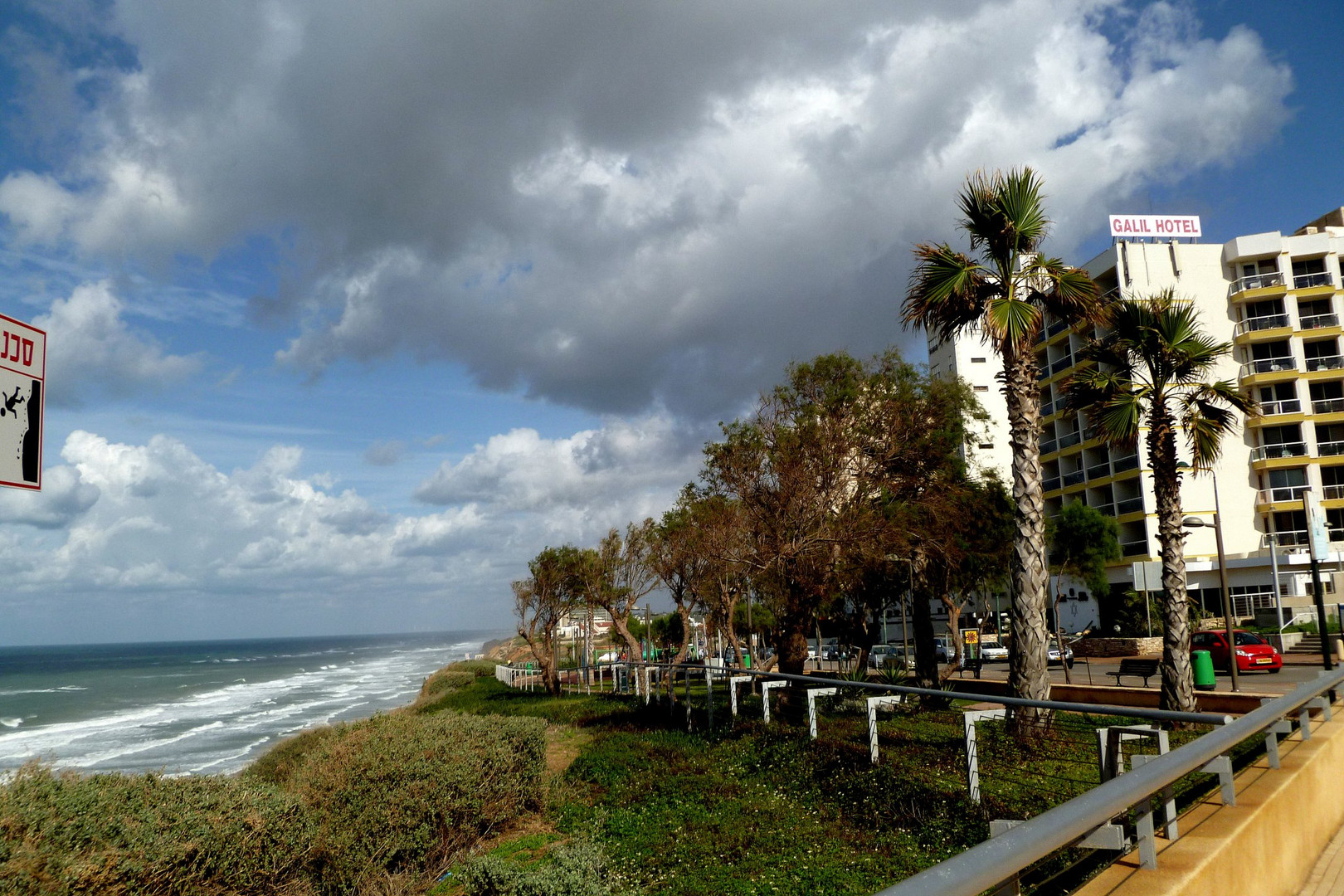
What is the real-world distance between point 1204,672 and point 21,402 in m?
22.9

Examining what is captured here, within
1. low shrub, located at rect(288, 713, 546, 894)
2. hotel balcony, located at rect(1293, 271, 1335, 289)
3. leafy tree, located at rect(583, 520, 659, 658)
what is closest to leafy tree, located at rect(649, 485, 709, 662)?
leafy tree, located at rect(583, 520, 659, 658)

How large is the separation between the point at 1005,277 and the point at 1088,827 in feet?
45.5

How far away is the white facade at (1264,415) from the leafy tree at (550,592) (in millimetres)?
23386

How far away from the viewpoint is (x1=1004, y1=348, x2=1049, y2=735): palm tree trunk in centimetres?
1343

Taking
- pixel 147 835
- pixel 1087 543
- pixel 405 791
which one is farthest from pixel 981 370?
pixel 147 835

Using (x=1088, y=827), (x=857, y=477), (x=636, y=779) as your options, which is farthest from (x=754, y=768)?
(x=1088, y=827)

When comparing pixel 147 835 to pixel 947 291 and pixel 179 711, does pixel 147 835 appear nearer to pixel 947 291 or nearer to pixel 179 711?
pixel 947 291

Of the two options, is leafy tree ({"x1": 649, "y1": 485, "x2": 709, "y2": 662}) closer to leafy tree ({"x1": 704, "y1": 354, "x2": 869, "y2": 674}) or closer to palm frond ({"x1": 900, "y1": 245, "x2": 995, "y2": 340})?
leafy tree ({"x1": 704, "y1": 354, "x2": 869, "y2": 674})

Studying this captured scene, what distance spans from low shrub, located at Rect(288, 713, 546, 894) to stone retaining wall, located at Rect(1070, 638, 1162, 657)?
38301 millimetres

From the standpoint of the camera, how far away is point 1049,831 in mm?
2367

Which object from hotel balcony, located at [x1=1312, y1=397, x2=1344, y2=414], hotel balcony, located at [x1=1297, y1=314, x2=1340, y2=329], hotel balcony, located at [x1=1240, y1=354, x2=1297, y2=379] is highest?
hotel balcony, located at [x1=1297, y1=314, x2=1340, y2=329]

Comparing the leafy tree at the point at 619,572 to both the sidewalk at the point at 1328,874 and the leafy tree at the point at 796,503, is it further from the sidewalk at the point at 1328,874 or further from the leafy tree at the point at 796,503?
the sidewalk at the point at 1328,874

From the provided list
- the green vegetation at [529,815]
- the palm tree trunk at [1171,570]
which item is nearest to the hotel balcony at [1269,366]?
the palm tree trunk at [1171,570]

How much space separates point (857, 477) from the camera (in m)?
19.1
